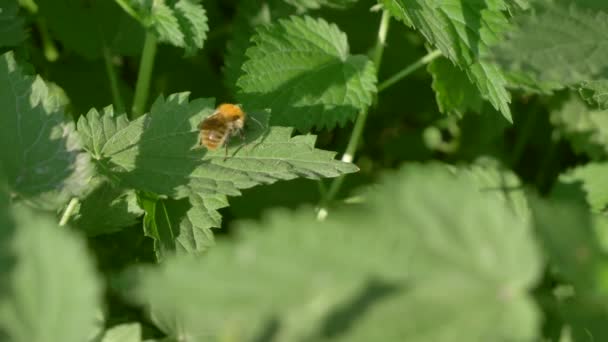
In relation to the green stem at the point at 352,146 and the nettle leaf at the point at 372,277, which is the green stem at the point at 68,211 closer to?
the green stem at the point at 352,146

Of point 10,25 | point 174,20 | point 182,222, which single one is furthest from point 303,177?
point 10,25

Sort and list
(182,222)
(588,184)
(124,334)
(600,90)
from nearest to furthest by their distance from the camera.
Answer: (124,334) → (182,222) → (600,90) → (588,184)

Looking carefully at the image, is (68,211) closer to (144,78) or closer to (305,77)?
(144,78)

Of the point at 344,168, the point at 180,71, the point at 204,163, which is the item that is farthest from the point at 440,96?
the point at 180,71

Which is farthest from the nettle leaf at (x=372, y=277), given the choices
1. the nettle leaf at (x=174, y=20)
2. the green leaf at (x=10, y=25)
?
the green leaf at (x=10, y=25)

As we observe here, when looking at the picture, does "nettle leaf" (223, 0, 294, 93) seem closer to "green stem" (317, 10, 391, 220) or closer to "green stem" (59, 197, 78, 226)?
"green stem" (317, 10, 391, 220)

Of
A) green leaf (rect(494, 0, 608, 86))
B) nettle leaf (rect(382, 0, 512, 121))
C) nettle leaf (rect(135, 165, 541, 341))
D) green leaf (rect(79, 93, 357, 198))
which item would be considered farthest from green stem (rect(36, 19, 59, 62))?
nettle leaf (rect(135, 165, 541, 341))
